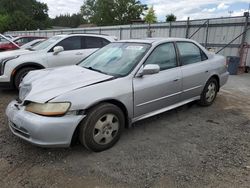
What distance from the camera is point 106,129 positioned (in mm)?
3371

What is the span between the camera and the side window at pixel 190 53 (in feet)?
15.1

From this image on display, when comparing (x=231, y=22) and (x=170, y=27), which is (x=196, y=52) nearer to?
(x=231, y=22)

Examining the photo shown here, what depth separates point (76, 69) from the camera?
13.3ft

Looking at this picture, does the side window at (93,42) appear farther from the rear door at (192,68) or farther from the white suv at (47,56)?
the rear door at (192,68)

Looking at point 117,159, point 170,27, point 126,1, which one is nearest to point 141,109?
point 117,159

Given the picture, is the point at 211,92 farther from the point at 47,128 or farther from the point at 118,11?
the point at 118,11

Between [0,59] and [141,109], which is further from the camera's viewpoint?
[0,59]

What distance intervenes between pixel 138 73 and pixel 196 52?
1894 millimetres

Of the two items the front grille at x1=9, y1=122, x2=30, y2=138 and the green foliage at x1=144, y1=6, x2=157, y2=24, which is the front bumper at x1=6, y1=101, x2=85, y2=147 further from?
the green foliage at x1=144, y1=6, x2=157, y2=24

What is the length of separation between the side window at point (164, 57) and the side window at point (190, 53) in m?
0.23

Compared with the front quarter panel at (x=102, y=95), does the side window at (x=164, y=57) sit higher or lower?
higher

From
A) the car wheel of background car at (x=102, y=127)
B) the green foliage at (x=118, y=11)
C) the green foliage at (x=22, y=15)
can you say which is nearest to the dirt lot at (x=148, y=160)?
the car wheel of background car at (x=102, y=127)

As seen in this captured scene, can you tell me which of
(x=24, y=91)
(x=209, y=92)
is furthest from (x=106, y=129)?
(x=209, y=92)

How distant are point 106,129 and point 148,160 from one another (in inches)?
28.2
